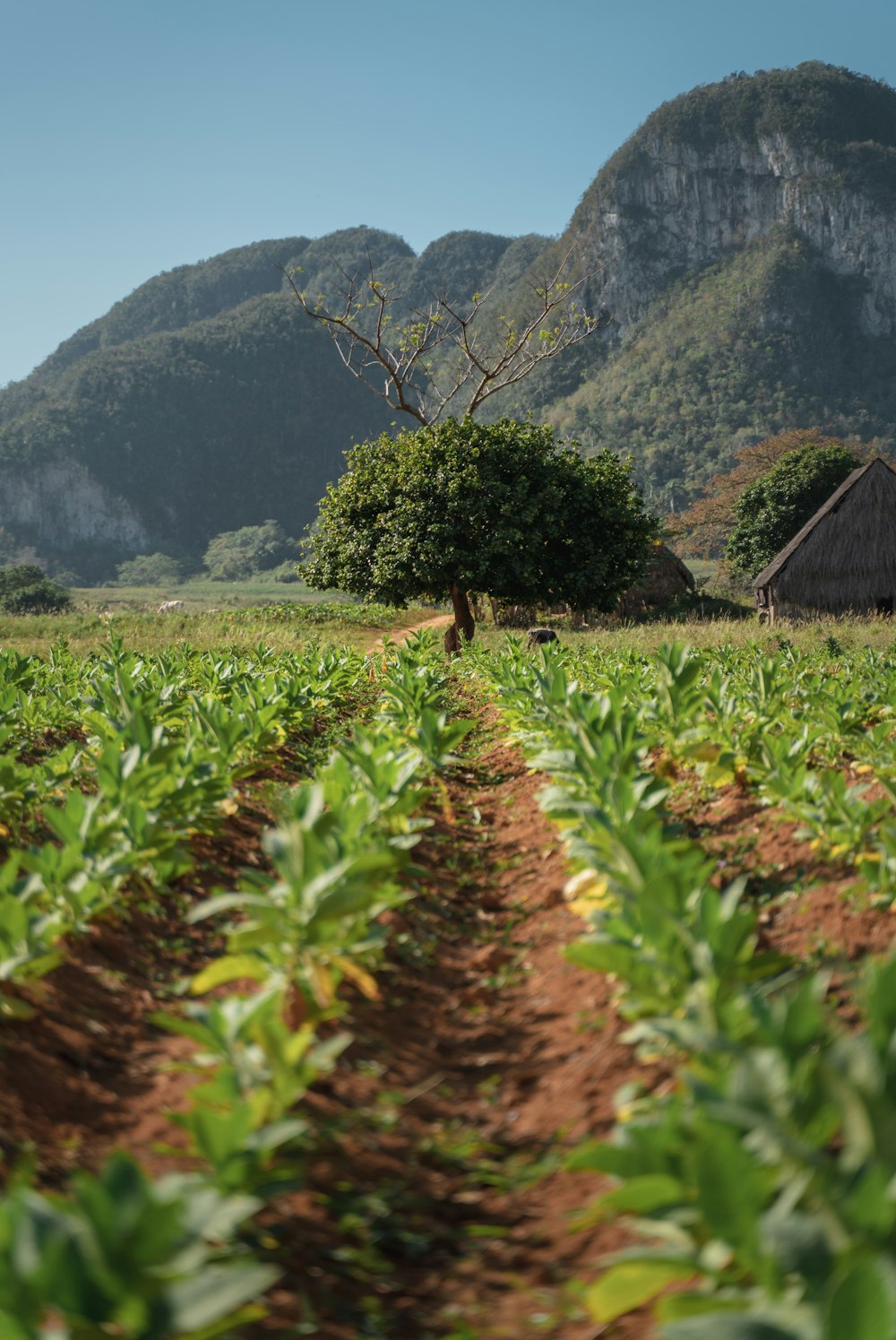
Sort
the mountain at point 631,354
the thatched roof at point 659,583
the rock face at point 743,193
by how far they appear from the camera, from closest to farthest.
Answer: the thatched roof at point 659,583, the mountain at point 631,354, the rock face at point 743,193

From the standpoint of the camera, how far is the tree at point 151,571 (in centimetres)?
12294

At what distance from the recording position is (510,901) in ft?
16.2

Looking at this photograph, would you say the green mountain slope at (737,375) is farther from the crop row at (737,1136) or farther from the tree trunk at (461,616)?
the crop row at (737,1136)

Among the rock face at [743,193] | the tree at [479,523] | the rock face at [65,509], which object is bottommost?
the tree at [479,523]

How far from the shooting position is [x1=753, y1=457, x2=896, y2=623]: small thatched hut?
31531 mm

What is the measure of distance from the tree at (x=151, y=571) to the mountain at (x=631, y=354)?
758 centimetres

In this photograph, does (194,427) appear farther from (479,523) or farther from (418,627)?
(479,523)

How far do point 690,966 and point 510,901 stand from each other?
7.86ft

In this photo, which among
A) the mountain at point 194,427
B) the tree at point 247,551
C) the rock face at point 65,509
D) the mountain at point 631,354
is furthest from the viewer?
the mountain at point 194,427

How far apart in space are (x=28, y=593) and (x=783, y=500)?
3703 cm

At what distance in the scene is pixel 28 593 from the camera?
2148 inches

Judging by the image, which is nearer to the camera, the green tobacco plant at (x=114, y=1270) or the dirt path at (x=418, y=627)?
the green tobacco plant at (x=114, y=1270)

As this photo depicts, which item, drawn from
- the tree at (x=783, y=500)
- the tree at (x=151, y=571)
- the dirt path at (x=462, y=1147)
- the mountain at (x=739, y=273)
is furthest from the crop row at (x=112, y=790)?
the tree at (x=151, y=571)

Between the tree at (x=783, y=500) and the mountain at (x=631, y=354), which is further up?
the mountain at (x=631, y=354)
